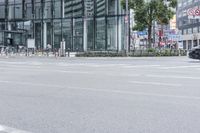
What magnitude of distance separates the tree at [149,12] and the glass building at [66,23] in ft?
24.3

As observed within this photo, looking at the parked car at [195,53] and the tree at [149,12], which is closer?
the parked car at [195,53]

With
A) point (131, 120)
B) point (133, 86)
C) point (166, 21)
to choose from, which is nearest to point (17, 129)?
point (131, 120)

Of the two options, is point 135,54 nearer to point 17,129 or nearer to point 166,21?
point 166,21

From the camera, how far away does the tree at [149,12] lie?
49.3 metres

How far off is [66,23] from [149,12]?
15.4m

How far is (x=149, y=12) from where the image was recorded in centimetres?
4975

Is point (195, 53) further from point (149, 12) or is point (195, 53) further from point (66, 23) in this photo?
point (66, 23)

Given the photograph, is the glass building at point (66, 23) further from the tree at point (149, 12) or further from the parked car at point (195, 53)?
the parked car at point (195, 53)

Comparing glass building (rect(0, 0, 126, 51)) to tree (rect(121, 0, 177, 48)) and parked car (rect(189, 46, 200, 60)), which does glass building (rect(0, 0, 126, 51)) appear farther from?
parked car (rect(189, 46, 200, 60))

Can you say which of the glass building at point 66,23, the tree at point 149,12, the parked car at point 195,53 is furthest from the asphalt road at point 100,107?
the glass building at point 66,23

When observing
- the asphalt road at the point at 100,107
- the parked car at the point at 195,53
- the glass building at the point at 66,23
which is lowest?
the asphalt road at the point at 100,107

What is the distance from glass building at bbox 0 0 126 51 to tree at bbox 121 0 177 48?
24.3 ft

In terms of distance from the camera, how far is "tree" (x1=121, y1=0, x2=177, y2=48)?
49312mm

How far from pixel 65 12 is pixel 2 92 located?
48601mm
